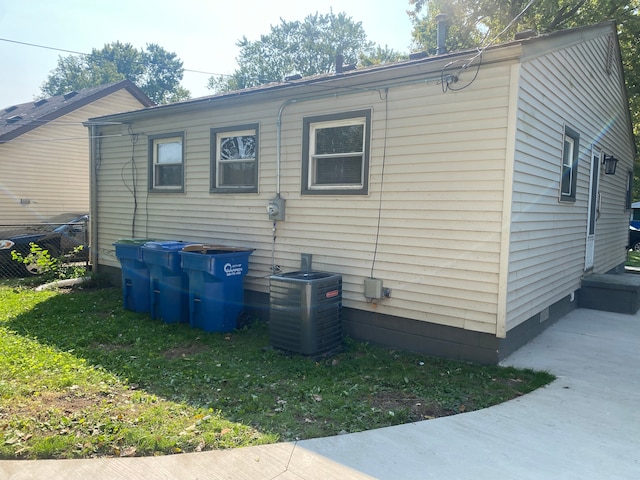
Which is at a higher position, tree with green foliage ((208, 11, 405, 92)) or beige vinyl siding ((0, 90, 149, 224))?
tree with green foliage ((208, 11, 405, 92))

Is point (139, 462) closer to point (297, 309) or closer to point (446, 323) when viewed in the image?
point (297, 309)

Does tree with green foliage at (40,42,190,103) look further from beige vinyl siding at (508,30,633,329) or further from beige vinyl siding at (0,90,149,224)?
beige vinyl siding at (508,30,633,329)

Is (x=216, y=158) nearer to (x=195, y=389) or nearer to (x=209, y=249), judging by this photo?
(x=209, y=249)

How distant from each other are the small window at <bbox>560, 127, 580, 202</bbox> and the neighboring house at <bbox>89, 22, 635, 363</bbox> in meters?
0.04

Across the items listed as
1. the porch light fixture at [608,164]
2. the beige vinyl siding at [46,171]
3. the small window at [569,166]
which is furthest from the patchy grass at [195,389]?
the beige vinyl siding at [46,171]

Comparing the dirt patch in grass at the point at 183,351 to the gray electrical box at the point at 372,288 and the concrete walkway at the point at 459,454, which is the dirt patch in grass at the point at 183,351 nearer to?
the gray electrical box at the point at 372,288

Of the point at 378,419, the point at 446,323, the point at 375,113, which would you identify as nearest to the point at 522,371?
the point at 446,323

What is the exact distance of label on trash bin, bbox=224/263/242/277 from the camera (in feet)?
20.3

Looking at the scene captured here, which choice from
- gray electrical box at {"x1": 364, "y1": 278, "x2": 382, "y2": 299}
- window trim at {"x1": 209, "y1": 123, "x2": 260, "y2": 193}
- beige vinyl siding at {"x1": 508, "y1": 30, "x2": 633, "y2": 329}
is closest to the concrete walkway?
beige vinyl siding at {"x1": 508, "y1": 30, "x2": 633, "y2": 329}

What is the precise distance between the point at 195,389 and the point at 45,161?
13067mm

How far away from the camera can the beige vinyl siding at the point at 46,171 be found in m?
13.4

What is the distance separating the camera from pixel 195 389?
417cm

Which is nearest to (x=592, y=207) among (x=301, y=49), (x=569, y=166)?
(x=569, y=166)

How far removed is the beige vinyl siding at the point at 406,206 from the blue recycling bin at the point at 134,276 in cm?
126
